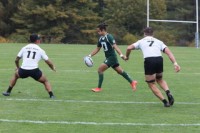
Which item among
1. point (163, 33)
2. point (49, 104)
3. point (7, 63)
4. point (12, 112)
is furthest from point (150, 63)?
point (163, 33)

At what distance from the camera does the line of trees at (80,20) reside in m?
61.0

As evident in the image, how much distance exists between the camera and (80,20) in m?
62.8

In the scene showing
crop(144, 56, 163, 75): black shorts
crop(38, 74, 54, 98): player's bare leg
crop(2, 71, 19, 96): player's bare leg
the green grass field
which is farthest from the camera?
crop(2, 71, 19, 96): player's bare leg

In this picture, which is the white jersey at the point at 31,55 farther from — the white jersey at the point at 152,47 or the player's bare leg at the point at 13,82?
the white jersey at the point at 152,47

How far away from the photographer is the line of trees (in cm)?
6100

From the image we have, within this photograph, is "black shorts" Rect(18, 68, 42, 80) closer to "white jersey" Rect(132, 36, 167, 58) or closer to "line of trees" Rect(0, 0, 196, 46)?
"white jersey" Rect(132, 36, 167, 58)

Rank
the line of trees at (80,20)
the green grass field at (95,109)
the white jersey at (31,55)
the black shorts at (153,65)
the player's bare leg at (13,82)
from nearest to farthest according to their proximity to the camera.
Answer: the green grass field at (95,109)
the black shorts at (153,65)
the white jersey at (31,55)
the player's bare leg at (13,82)
the line of trees at (80,20)

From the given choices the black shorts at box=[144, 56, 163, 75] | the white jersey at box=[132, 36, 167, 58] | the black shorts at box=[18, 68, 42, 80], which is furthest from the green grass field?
the white jersey at box=[132, 36, 167, 58]

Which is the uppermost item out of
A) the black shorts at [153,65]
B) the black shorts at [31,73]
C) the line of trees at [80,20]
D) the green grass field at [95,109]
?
the black shorts at [153,65]

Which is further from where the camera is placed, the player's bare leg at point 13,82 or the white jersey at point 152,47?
the player's bare leg at point 13,82

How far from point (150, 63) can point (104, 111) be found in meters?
1.41

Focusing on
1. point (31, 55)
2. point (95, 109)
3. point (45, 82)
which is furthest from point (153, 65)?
point (31, 55)

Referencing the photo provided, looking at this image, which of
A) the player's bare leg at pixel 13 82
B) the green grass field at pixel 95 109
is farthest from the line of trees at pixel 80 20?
the player's bare leg at pixel 13 82

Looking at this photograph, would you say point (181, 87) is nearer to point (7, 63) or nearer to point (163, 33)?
point (7, 63)
